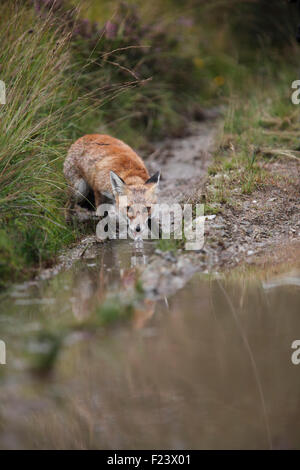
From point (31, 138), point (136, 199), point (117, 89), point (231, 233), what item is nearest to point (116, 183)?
point (136, 199)

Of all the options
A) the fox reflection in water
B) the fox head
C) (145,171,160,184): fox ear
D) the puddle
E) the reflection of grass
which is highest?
the reflection of grass

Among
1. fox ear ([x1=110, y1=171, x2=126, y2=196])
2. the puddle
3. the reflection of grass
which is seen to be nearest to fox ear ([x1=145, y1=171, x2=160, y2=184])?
fox ear ([x1=110, y1=171, x2=126, y2=196])

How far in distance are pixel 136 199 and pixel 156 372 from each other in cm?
266

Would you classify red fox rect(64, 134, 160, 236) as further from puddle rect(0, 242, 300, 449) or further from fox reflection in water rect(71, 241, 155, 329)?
puddle rect(0, 242, 300, 449)

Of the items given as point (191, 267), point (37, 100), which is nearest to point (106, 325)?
point (191, 267)

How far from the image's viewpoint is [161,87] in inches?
368

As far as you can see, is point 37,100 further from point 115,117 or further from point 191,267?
point 115,117

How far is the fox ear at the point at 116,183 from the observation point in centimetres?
539

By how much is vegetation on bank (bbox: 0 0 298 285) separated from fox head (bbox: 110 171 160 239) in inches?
23.0

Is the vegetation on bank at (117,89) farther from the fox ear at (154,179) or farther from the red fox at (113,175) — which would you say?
the fox ear at (154,179)

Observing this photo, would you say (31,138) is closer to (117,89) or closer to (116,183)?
(116,183)

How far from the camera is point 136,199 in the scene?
17.7 ft

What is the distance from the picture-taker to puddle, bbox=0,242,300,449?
2.58 m

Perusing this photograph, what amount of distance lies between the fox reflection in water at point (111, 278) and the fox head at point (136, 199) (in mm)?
223
